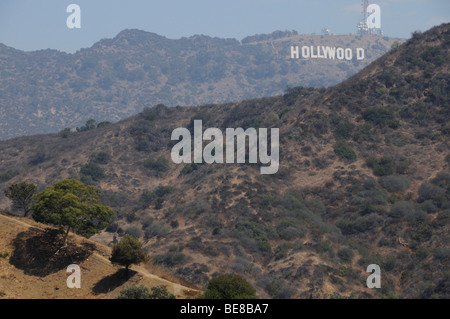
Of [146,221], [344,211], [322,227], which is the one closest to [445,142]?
[344,211]

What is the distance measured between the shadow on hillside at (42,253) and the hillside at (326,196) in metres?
11.6

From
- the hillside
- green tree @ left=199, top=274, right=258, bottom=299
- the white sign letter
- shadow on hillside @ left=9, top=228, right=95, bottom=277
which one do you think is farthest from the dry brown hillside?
the white sign letter

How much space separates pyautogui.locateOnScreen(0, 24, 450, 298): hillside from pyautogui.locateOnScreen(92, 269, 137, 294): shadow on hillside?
10065 millimetres

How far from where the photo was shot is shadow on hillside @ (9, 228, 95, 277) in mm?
36281

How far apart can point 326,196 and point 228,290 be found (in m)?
35.6

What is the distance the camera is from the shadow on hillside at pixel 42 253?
3628 cm

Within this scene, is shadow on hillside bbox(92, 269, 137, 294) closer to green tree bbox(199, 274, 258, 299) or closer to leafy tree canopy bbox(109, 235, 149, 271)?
leafy tree canopy bbox(109, 235, 149, 271)

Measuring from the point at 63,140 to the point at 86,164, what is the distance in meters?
23.8

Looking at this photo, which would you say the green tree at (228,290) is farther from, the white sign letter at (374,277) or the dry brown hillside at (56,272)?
the white sign letter at (374,277)

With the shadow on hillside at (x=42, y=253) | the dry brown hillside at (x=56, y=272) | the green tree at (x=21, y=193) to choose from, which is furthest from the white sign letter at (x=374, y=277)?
the green tree at (x=21, y=193)

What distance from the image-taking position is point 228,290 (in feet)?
101

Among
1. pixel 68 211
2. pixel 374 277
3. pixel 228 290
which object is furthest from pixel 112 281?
pixel 374 277

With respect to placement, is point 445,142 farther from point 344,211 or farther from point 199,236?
point 199,236

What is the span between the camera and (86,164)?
100m
